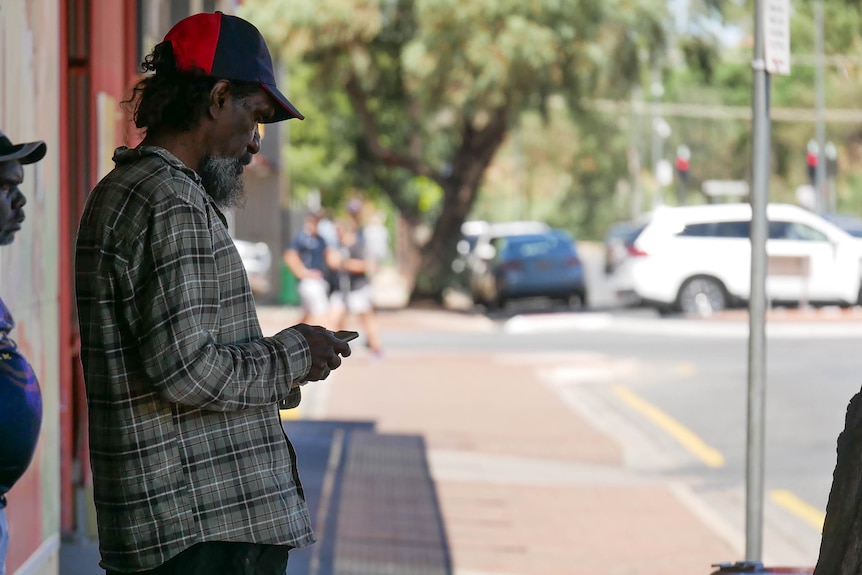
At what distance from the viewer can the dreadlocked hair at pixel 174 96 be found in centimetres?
271

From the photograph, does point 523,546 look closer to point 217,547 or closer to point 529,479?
point 529,479

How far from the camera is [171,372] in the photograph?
2.52 m

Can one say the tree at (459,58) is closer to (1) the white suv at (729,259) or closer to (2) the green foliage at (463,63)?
(2) the green foliage at (463,63)

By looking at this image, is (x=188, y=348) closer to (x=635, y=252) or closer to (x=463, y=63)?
(x=635, y=252)

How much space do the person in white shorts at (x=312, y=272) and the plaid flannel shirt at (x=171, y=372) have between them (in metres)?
13.4

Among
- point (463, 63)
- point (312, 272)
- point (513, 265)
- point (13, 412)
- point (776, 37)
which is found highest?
point (463, 63)

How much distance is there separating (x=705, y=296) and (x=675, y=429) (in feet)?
37.4

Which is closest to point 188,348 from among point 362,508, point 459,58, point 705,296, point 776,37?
point 776,37

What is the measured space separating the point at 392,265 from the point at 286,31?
41032 mm

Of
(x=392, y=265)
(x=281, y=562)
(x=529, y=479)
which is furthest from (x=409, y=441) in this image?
(x=392, y=265)

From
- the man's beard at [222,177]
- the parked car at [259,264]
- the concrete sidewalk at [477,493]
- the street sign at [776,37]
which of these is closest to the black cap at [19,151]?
the man's beard at [222,177]

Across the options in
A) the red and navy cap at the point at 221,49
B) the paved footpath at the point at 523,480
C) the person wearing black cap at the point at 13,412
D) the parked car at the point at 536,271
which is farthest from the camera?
the parked car at the point at 536,271

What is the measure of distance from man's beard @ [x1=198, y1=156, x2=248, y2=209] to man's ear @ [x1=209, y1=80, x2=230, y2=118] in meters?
0.09

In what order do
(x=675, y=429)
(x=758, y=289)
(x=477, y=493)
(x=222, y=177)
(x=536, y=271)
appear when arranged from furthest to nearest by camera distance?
(x=536, y=271) → (x=675, y=429) → (x=477, y=493) → (x=758, y=289) → (x=222, y=177)
